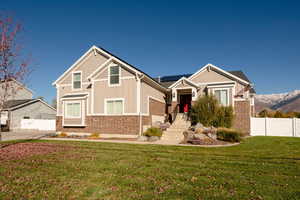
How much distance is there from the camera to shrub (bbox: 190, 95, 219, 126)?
1572 cm

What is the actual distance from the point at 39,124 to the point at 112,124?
648 inches

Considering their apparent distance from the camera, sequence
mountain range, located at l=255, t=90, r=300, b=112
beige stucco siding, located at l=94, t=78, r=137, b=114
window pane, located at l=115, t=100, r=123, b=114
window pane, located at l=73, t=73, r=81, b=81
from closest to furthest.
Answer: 1. beige stucco siding, located at l=94, t=78, r=137, b=114
2. window pane, located at l=115, t=100, r=123, b=114
3. window pane, located at l=73, t=73, r=81, b=81
4. mountain range, located at l=255, t=90, r=300, b=112

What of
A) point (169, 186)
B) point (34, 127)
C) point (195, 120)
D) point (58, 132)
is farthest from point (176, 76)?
point (169, 186)

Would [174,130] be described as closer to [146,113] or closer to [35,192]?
[146,113]

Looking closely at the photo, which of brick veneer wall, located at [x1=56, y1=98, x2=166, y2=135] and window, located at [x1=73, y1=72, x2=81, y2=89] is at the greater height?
window, located at [x1=73, y1=72, x2=81, y2=89]

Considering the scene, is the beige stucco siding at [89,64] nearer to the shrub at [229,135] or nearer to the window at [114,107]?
the window at [114,107]

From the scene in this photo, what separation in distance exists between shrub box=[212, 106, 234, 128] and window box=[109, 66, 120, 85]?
869 cm

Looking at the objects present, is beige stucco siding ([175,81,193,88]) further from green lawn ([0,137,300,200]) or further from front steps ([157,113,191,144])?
green lawn ([0,137,300,200])

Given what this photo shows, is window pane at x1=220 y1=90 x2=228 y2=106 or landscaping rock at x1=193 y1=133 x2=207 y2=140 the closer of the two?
landscaping rock at x1=193 y1=133 x2=207 y2=140

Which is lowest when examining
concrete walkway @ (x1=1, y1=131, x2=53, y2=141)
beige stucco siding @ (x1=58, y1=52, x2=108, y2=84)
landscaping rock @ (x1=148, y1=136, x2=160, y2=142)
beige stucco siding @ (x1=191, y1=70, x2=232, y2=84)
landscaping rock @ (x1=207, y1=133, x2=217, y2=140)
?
concrete walkway @ (x1=1, y1=131, x2=53, y2=141)

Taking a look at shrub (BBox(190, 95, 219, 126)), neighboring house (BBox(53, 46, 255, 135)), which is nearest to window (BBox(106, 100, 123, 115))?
neighboring house (BBox(53, 46, 255, 135))

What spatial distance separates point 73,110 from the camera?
1908 cm

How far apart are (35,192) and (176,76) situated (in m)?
24.2

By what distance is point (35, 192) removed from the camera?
15.1 ft
